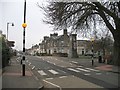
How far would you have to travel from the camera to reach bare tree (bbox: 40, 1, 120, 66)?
28922 mm

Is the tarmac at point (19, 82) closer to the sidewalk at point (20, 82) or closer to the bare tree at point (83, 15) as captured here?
the sidewalk at point (20, 82)

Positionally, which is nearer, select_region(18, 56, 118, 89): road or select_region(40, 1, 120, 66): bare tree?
select_region(18, 56, 118, 89): road

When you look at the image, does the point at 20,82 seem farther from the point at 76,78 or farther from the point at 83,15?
the point at 83,15

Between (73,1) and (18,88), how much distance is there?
18494 millimetres

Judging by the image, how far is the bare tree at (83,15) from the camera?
2892cm

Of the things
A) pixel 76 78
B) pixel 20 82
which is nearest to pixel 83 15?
pixel 76 78

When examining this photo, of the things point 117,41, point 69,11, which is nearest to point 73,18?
point 69,11

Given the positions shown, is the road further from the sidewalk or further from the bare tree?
the bare tree

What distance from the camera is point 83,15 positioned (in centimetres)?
2991

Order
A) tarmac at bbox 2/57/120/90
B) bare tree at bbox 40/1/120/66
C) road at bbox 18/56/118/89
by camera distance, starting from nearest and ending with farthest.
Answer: tarmac at bbox 2/57/120/90
road at bbox 18/56/118/89
bare tree at bbox 40/1/120/66

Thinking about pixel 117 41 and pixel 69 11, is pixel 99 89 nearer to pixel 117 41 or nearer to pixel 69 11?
pixel 69 11

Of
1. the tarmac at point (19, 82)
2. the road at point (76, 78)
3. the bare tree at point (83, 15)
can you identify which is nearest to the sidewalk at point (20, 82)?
the tarmac at point (19, 82)

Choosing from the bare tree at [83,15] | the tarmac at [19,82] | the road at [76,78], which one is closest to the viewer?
the tarmac at [19,82]

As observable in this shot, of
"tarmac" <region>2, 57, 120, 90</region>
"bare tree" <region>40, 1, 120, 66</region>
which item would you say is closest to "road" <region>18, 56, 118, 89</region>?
"tarmac" <region>2, 57, 120, 90</region>
